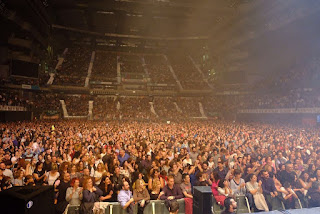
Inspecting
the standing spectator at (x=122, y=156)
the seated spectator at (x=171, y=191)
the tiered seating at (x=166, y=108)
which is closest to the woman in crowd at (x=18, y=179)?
the standing spectator at (x=122, y=156)

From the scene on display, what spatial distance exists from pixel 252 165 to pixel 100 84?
37.8 metres

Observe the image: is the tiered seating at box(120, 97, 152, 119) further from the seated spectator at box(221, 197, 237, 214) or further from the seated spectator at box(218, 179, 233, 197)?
the seated spectator at box(221, 197, 237, 214)

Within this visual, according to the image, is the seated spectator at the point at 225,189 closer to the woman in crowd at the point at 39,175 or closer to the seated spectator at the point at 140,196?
the seated spectator at the point at 140,196

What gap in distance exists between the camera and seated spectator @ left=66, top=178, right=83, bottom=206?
4.91m

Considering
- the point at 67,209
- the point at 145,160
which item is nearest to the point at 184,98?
the point at 145,160

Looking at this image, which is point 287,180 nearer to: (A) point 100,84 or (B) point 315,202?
(B) point 315,202

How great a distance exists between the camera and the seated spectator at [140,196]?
15.8 feet

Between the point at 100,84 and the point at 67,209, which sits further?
the point at 100,84

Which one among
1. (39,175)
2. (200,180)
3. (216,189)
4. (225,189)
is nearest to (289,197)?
(225,189)

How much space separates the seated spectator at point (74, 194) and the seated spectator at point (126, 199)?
91 centimetres

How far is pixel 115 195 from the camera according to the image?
18.0 ft

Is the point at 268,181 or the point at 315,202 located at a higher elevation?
the point at 268,181

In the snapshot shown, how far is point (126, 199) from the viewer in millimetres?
4887

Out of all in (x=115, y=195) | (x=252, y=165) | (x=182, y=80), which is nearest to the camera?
(x=115, y=195)
